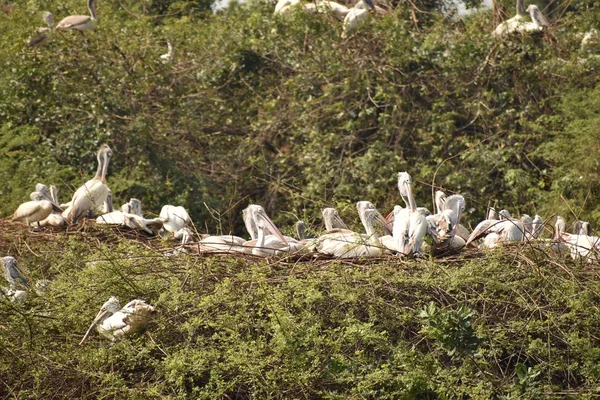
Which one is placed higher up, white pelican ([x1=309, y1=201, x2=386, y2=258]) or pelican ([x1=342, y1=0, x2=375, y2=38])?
white pelican ([x1=309, y1=201, x2=386, y2=258])

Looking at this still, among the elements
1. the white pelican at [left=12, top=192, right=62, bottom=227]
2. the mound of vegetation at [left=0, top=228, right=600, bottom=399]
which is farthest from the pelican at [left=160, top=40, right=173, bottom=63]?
the mound of vegetation at [left=0, top=228, right=600, bottom=399]

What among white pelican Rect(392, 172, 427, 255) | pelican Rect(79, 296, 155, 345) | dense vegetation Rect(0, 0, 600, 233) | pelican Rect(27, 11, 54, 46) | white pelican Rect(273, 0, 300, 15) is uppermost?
pelican Rect(79, 296, 155, 345)

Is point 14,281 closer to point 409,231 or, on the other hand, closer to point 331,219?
point 331,219

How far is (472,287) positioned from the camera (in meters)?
7.76

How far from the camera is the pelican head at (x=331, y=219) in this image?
383 inches

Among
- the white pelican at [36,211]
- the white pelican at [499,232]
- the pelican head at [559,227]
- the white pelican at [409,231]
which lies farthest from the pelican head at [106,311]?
the white pelican at [36,211]

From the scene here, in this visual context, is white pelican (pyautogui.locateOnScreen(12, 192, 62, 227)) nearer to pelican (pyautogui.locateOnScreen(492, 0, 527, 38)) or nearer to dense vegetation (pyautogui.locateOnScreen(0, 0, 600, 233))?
dense vegetation (pyautogui.locateOnScreen(0, 0, 600, 233))

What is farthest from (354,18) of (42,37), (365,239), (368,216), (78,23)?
(365,239)

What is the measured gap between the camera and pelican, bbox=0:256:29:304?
313 inches

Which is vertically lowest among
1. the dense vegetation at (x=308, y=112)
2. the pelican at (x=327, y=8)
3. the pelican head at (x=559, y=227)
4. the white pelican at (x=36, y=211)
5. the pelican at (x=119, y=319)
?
the dense vegetation at (x=308, y=112)

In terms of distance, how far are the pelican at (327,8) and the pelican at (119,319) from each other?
8156mm

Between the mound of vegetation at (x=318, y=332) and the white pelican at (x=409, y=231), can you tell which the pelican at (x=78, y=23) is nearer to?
the white pelican at (x=409, y=231)

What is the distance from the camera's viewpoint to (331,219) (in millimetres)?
9773

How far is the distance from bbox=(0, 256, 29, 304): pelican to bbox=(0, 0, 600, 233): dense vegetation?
4250mm
